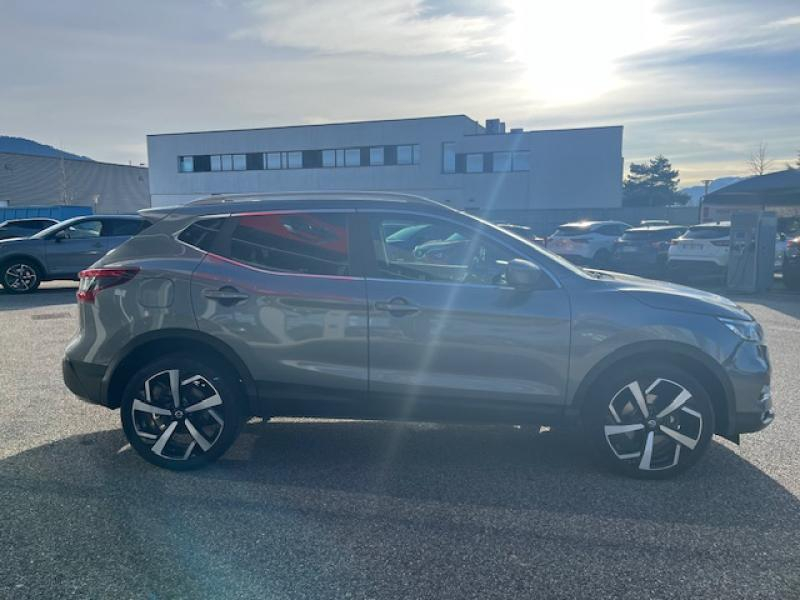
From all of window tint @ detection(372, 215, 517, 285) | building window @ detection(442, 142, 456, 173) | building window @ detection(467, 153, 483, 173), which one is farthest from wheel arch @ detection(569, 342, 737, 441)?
building window @ detection(442, 142, 456, 173)

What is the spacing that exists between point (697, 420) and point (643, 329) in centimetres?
67

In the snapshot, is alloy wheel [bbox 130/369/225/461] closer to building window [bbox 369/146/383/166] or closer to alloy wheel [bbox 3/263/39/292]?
alloy wheel [bbox 3/263/39/292]

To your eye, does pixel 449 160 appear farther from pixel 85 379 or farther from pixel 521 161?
pixel 85 379

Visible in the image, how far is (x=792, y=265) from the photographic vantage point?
13898 mm

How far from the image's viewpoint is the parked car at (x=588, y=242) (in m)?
20.0

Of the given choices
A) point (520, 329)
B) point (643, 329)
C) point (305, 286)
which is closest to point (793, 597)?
point (643, 329)

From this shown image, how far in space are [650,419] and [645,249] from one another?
15.6 meters

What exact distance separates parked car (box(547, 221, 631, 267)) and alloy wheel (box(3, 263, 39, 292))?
1433 centimetres

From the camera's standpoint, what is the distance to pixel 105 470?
13.8ft

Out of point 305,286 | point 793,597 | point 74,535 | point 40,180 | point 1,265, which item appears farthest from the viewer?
point 40,180

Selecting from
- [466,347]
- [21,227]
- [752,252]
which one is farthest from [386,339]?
[21,227]

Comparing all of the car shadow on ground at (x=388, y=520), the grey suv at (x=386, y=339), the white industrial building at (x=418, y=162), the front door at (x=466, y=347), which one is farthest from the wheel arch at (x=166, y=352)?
the white industrial building at (x=418, y=162)

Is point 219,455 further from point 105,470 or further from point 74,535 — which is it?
point 74,535

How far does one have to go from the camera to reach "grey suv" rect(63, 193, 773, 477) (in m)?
3.97
